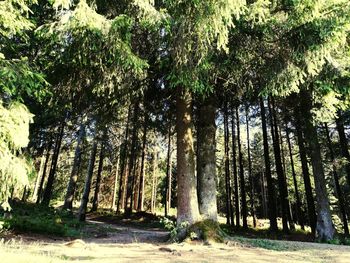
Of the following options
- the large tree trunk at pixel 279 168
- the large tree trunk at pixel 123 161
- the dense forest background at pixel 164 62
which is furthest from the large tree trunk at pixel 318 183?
the large tree trunk at pixel 123 161

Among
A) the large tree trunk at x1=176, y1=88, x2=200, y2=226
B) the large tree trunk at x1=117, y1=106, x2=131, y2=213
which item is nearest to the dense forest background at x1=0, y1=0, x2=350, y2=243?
the large tree trunk at x1=176, y1=88, x2=200, y2=226

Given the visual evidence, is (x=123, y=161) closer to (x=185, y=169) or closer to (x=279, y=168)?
(x=279, y=168)

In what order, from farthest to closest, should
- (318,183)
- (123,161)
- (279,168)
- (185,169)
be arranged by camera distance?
(123,161) → (279,168) → (318,183) → (185,169)

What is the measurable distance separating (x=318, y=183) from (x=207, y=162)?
22.1 ft

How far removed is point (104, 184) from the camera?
37500mm

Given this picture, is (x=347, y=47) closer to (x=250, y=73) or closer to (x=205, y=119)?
(x=250, y=73)

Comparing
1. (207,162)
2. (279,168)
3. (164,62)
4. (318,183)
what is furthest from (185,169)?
(279,168)

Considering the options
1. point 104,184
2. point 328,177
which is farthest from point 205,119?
point 104,184

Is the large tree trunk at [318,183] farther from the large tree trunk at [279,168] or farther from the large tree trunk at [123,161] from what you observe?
the large tree trunk at [123,161]

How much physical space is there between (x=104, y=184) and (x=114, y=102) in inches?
1108

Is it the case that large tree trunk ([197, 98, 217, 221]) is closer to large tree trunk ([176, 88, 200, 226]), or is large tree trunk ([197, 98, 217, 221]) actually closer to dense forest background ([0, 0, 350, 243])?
dense forest background ([0, 0, 350, 243])

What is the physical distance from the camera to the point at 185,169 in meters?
9.54

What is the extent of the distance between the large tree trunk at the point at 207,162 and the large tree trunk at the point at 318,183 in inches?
176

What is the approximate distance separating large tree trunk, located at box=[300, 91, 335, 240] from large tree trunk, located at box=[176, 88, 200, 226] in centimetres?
562
